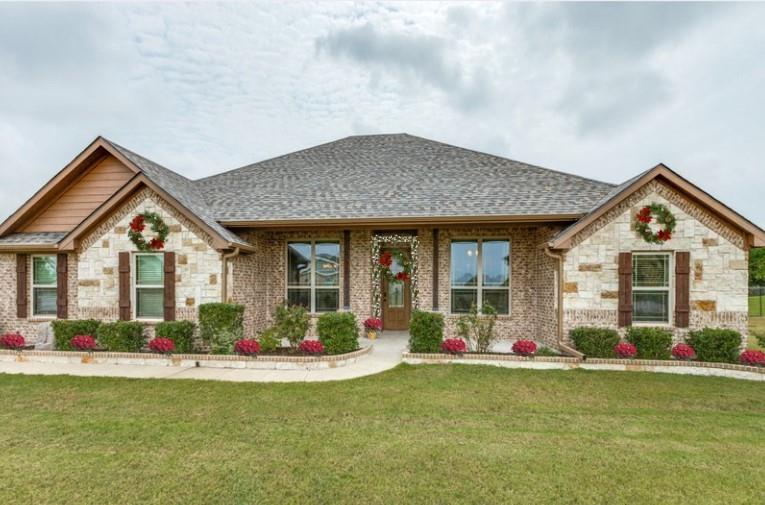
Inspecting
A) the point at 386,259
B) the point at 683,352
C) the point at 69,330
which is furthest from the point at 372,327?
the point at 69,330

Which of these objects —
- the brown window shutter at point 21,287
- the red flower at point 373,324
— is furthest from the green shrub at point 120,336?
the red flower at point 373,324

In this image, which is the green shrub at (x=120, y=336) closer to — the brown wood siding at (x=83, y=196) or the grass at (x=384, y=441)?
the grass at (x=384, y=441)

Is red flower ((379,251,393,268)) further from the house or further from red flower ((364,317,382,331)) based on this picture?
red flower ((364,317,382,331))

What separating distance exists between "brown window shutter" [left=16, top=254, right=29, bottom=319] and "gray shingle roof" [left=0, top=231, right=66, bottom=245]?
1.30ft

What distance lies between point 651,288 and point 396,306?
244 inches

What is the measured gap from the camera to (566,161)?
20703 millimetres

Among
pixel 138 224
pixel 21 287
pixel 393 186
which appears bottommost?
pixel 21 287

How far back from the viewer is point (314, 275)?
9734mm

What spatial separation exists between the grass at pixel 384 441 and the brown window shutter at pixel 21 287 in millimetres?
4022

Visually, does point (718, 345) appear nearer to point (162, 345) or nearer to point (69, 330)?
point (162, 345)

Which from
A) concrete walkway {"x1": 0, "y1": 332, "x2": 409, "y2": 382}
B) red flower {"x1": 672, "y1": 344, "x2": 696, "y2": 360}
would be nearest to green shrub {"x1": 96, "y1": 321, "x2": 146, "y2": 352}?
concrete walkway {"x1": 0, "y1": 332, "x2": 409, "y2": 382}

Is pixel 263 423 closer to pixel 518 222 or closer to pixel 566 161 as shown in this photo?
pixel 518 222

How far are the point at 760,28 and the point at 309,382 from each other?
1518 cm

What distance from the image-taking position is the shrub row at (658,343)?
6531 millimetres
